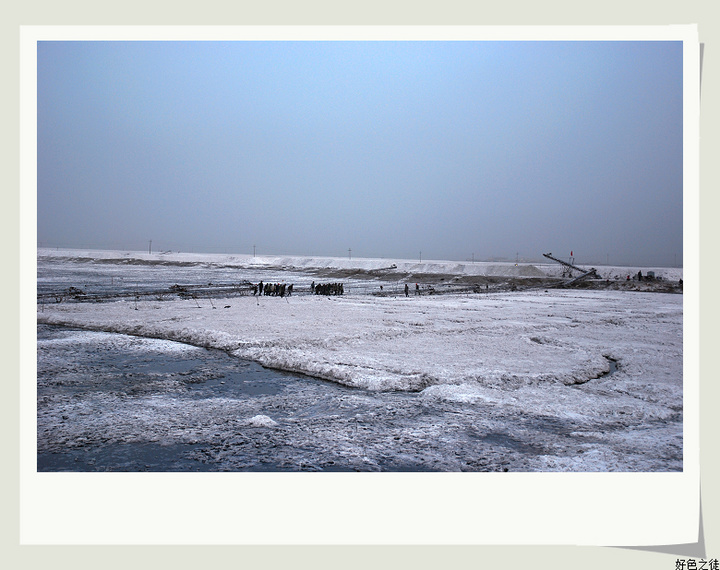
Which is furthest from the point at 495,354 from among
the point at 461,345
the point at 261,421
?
the point at 261,421

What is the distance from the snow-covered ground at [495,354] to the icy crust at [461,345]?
0.03m

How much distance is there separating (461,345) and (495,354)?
4.19 feet

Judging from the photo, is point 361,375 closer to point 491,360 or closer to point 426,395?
point 426,395

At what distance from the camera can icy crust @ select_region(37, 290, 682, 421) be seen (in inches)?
353

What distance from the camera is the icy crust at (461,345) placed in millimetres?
8969

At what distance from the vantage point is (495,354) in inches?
474

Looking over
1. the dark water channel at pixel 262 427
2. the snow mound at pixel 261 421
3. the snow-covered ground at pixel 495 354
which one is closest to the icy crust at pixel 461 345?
the snow-covered ground at pixel 495 354

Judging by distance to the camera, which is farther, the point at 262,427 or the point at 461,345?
the point at 461,345

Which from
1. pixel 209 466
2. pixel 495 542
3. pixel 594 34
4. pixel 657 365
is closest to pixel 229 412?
pixel 209 466

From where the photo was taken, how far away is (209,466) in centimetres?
604

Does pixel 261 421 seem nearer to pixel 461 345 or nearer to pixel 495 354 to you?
pixel 495 354

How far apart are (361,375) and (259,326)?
7.02 m

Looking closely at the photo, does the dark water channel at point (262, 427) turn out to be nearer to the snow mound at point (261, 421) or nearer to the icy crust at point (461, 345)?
the snow mound at point (261, 421)

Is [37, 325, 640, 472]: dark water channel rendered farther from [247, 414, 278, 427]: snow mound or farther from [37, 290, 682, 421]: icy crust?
[37, 290, 682, 421]: icy crust
